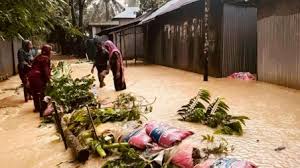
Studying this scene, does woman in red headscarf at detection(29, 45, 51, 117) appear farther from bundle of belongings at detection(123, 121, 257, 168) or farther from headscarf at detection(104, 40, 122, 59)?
bundle of belongings at detection(123, 121, 257, 168)

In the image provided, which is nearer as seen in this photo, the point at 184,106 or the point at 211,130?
the point at 211,130

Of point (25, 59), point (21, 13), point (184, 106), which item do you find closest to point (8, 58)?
point (25, 59)

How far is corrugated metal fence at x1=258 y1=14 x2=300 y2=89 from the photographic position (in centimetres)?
1055

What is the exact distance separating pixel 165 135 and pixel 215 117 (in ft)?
4.96

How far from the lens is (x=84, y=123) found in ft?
22.2

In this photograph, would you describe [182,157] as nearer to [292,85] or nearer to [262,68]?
[292,85]


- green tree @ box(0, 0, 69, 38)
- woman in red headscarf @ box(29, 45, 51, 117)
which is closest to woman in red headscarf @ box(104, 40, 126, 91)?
green tree @ box(0, 0, 69, 38)

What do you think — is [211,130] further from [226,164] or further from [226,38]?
[226,38]

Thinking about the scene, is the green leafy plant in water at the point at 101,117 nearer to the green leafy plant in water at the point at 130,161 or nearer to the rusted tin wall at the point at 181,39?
the green leafy plant in water at the point at 130,161

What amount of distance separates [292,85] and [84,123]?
6587 millimetres

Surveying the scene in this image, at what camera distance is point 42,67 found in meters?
8.93

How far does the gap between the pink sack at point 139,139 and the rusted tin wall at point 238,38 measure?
9.13 m

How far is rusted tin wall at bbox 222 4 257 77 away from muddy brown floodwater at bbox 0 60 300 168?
2.39 metres

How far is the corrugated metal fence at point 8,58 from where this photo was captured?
17.4m
